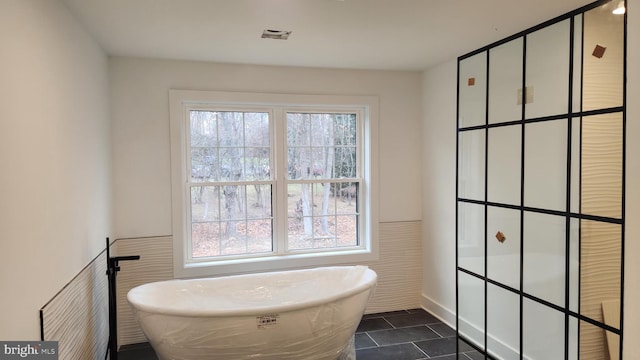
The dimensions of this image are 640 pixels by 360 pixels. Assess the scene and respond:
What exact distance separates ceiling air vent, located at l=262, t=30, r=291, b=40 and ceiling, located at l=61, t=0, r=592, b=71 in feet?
0.15

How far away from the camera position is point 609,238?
7.21 ft

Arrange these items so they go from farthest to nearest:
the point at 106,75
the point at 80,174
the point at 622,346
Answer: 1. the point at 106,75
2. the point at 80,174
3. the point at 622,346

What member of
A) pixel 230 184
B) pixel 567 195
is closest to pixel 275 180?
pixel 230 184

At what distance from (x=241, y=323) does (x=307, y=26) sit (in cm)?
186

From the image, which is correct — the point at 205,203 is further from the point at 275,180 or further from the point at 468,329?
the point at 468,329

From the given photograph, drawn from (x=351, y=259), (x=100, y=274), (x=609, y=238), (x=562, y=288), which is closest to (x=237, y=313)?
(x=100, y=274)

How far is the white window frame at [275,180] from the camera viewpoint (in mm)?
3441

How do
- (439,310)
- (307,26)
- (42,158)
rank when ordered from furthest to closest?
(439,310), (307,26), (42,158)

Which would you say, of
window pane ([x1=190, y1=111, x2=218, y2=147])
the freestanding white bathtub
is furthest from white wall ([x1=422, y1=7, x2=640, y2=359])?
window pane ([x1=190, y1=111, x2=218, y2=147])

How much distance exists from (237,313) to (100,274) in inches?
42.5

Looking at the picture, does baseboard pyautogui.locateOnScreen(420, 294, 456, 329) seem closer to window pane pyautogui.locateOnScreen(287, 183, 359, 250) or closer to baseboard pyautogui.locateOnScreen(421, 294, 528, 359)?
baseboard pyautogui.locateOnScreen(421, 294, 528, 359)

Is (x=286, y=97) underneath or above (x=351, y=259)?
above

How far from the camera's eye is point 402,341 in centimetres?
339

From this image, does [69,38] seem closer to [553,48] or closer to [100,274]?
[100,274]
